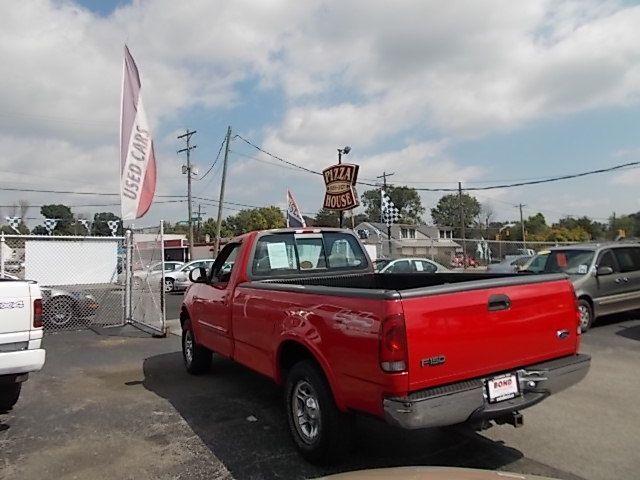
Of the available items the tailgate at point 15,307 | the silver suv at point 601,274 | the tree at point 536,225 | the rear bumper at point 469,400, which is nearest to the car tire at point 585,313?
the silver suv at point 601,274

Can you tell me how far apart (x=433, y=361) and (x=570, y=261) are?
8426 millimetres

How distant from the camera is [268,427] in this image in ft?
16.0

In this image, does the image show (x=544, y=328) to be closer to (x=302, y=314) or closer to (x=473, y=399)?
(x=473, y=399)

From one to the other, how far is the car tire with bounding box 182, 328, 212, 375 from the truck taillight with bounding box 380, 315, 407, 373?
4.24 m

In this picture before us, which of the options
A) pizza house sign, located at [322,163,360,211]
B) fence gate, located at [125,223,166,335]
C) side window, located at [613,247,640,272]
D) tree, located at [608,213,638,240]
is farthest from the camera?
tree, located at [608,213,638,240]

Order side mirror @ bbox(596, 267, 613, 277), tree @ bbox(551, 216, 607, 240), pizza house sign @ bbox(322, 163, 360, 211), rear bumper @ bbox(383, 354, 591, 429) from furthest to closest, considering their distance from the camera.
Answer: tree @ bbox(551, 216, 607, 240) < pizza house sign @ bbox(322, 163, 360, 211) < side mirror @ bbox(596, 267, 613, 277) < rear bumper @ bbox(383, 354, 591, 429)

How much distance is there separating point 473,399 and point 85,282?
14.5m

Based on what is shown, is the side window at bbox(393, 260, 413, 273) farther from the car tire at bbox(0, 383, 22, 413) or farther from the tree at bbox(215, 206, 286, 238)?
the tree at bbox(215, 206, 286, 238)

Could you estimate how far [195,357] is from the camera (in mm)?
6977

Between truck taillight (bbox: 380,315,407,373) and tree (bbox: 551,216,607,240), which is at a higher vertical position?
tree (bbox: 551,216,607,240)

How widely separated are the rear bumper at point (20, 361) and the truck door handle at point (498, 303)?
4160mm

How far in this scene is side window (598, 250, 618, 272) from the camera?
10.3 meters

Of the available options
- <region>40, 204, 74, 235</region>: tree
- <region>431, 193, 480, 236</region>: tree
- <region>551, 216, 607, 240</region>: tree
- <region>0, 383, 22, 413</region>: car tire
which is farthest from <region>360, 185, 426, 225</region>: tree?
<region>0, 383, 22, 413</region>: car tire

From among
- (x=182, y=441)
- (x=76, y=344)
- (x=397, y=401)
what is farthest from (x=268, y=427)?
(x=76, y=344)
